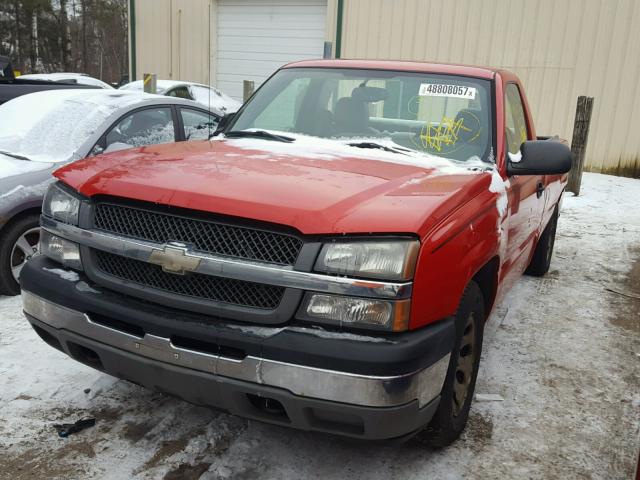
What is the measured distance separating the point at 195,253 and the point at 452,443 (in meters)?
1.58

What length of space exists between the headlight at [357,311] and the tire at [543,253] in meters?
3.80

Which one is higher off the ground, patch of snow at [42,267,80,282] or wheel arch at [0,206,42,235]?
patch of snow at [42,267,80,282]

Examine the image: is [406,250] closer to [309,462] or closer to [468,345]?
[468,345]

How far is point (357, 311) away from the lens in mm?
2164

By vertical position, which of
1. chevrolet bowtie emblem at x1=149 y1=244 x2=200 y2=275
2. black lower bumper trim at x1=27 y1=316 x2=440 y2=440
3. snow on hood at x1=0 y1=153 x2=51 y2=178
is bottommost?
black lower bumper trim at x1=27 y1=316 x2=440 y2=440

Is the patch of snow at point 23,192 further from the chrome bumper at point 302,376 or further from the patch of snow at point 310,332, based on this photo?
the patch of snow at point 310,332

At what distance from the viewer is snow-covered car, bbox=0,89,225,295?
4.47 m

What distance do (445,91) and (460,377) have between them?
1.71 m

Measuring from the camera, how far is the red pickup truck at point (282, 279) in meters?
2.15

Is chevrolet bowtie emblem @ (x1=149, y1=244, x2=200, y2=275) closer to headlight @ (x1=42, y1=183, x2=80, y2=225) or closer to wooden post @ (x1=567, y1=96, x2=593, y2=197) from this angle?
headlight @ (x1=42, y1=183, x2=80, y2=225)

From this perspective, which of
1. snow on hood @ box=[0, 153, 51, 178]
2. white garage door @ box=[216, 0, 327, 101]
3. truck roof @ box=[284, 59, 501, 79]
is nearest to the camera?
truck roof @ box=[284, 59, 501, 79]

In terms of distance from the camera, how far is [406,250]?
2154mm

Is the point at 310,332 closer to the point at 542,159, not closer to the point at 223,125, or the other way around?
the point at 542,159

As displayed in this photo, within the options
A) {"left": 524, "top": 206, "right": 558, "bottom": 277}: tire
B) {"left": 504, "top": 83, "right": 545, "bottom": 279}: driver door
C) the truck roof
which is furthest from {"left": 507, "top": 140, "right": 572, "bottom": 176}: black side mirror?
{"left": 524, "top": 206, "right": 558, "bottom": 277}: tire
